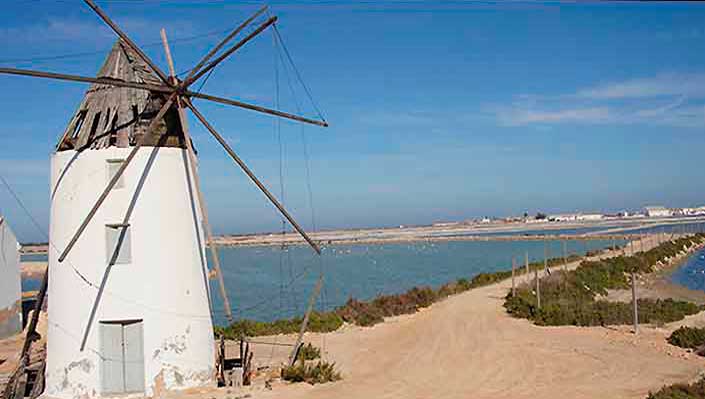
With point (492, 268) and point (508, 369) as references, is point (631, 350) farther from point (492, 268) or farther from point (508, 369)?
point (492, 268)

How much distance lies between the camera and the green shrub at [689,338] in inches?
545

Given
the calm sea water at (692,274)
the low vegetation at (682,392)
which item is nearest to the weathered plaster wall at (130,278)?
the low vegetation at (682,392)

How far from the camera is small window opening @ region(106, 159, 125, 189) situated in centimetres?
1101

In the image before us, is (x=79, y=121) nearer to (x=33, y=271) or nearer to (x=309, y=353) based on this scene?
(x=309, y=353)

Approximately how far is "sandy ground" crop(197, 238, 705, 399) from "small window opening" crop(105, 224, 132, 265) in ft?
9.11

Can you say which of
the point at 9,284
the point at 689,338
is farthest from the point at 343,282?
the point at 689,338

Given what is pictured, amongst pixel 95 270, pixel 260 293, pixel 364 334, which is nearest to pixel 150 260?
pixel 95 270

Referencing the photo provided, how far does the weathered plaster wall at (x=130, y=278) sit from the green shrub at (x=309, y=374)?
62.6 inches

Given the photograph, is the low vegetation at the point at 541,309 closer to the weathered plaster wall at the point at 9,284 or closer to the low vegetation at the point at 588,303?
the low vegetation at the point at 588,303

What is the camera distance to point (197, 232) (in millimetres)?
11742

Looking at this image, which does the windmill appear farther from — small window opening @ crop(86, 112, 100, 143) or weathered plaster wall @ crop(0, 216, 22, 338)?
weathered plaster wall @ crop(0, 216, 22, 338)

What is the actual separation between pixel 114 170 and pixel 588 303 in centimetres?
1544

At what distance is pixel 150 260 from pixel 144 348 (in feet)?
4.78

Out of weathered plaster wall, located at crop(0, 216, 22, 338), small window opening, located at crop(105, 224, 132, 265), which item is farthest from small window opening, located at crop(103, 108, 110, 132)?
weathered plaster wall, located at crop(0, 216, 22, 338)
